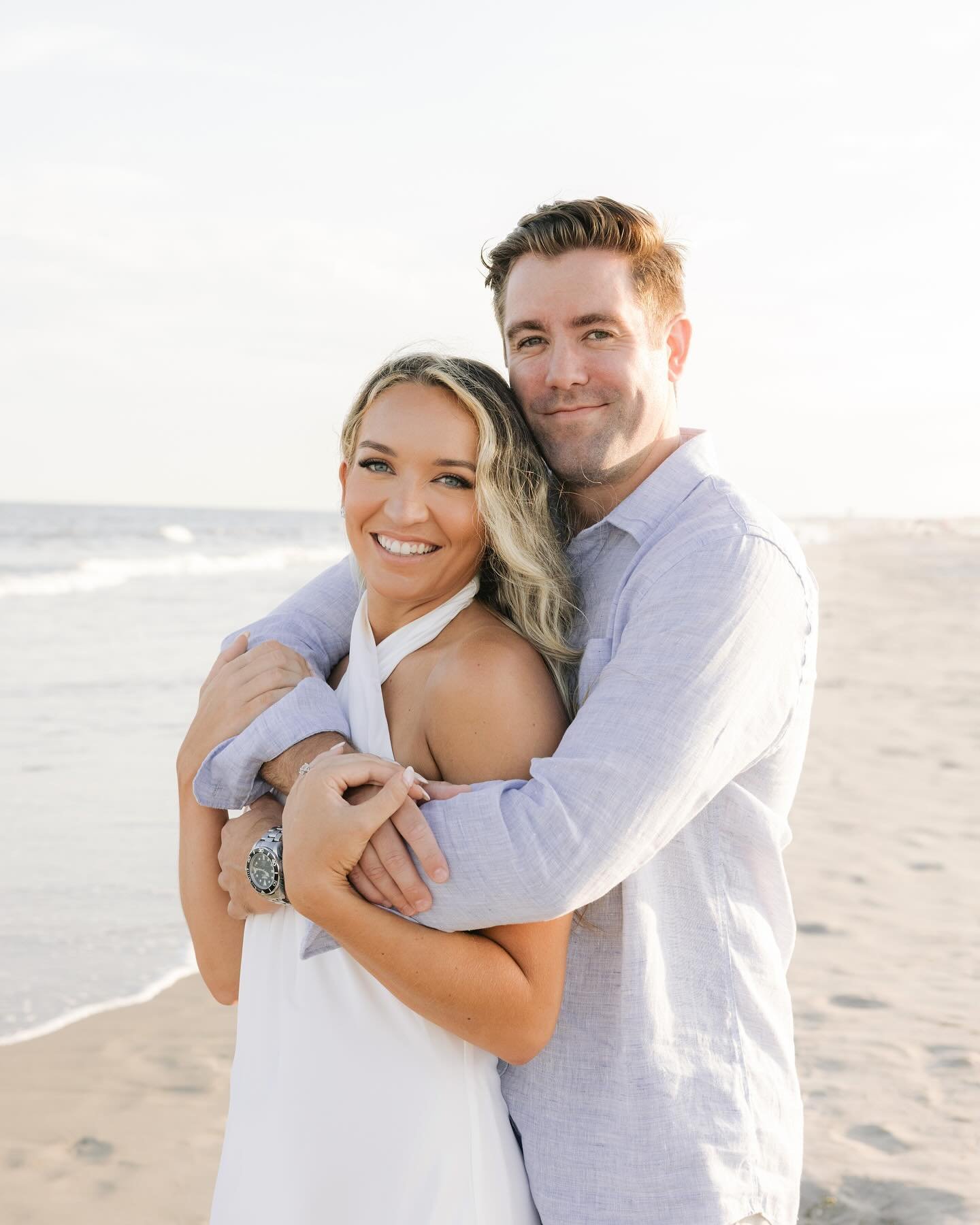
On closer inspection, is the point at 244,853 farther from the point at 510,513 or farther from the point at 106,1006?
the point at 106,1006

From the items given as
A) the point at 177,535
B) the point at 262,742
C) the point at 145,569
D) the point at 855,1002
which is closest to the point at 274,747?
the point at 262,742

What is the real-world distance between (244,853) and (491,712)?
0.58 metres

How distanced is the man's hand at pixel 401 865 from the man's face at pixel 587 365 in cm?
96

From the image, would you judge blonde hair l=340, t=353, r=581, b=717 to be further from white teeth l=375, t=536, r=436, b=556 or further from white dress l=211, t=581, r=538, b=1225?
white dress l=211, t=581, r=538, b=1225

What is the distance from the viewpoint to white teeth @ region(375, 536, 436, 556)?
2439mm

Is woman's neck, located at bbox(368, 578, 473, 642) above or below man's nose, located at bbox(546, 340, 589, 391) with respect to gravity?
below

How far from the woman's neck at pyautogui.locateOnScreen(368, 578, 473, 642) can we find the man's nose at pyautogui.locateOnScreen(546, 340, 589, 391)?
0.52m

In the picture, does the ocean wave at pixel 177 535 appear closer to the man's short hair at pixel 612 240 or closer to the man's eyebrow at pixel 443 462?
the man's short hair at pixel 612 240

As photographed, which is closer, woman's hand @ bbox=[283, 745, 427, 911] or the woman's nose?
woman's hand @ bbox=[283, 745, 427, 911]

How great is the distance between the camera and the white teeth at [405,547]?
2.44 metres

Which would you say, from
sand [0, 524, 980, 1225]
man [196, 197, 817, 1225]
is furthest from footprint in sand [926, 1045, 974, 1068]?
man [196, 197, 817, 1225]

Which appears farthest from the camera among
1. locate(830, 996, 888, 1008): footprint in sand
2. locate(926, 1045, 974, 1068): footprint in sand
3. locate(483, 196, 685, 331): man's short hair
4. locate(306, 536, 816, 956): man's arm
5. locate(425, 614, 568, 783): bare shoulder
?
locate(830, 996, 888, 1008): footprint in sand

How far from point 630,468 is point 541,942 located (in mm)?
1116

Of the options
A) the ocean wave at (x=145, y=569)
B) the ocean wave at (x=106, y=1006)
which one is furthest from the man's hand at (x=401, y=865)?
the ocean wave at (x=145, y=569)
